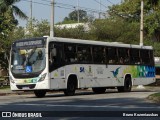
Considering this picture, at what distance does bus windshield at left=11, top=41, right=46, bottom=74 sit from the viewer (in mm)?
26688

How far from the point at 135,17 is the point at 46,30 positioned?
11885mm

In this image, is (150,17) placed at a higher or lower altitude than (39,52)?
higher

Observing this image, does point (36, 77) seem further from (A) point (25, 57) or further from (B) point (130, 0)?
(B) point (130, 0)

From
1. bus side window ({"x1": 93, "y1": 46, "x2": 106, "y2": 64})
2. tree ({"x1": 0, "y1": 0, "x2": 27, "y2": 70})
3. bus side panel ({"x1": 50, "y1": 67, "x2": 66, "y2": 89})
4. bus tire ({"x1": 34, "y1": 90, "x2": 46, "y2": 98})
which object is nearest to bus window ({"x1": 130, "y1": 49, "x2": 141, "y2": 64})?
bus side window ({"x1": 93, "y1": 46, "x2": 106, "y2": 64})

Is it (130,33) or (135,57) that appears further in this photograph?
(130,33)

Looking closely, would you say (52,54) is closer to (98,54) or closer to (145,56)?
(98,54)

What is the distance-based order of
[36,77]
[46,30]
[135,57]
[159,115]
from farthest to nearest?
[46,30] → [135,57] → [36,77] → [159,115]

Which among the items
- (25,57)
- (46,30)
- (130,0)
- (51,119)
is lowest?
(51,119)

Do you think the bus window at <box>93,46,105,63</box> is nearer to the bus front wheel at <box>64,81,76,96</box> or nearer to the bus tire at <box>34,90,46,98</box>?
the bus front wheel at <box>64,81,76,96</box>

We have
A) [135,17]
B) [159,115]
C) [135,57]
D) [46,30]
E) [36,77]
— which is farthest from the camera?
[135,17]

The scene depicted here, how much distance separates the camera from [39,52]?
87.8 ft

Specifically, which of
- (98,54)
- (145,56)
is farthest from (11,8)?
(98,54)

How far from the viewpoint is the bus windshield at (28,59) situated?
26.7m

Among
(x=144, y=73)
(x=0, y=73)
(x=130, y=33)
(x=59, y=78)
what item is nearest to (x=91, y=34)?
(x=130, y=33)
